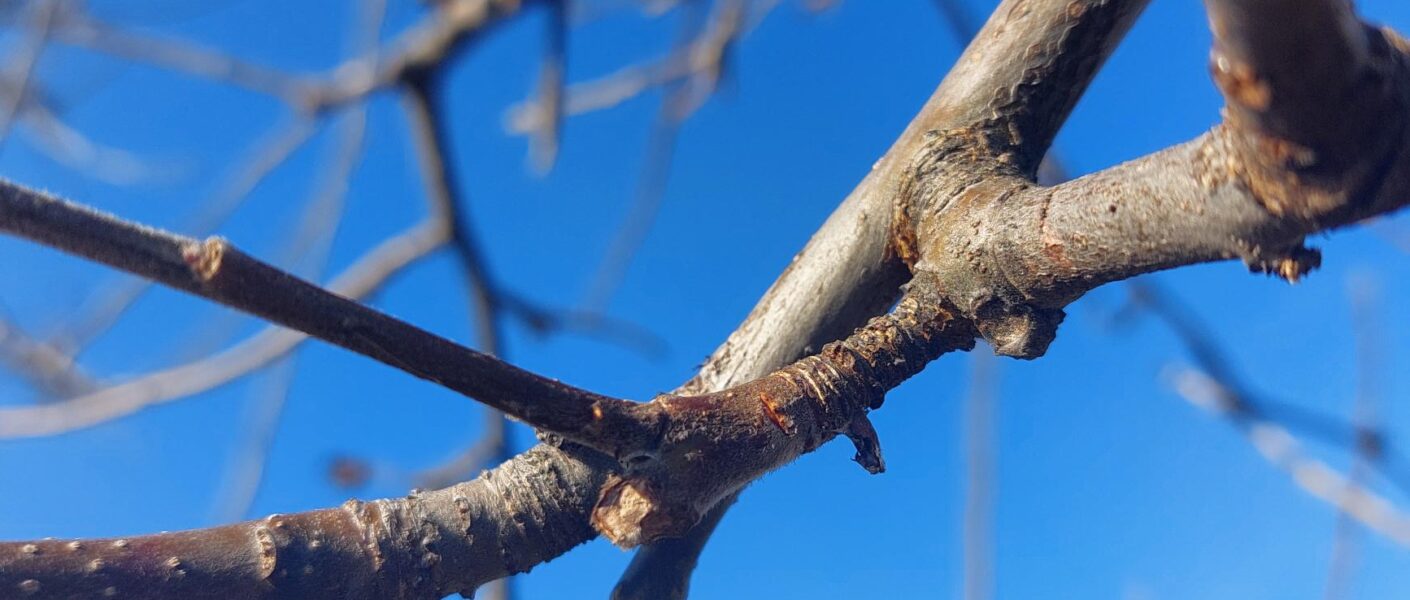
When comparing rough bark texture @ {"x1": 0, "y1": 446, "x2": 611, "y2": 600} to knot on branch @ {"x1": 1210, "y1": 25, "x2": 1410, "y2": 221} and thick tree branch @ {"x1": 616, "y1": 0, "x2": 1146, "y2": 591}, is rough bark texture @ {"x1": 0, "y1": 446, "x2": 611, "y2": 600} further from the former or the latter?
knot on branch @ {"x1": 1210, "y1": 25, "x2": 1410, "y2": 221}

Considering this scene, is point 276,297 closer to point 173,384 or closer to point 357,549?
point 357,549

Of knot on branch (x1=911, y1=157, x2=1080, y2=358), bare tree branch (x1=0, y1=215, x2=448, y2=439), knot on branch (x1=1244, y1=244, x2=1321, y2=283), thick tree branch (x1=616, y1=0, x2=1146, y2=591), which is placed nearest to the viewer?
knot on branch (x1=1244, y1=244, x2=1321, y2=283)

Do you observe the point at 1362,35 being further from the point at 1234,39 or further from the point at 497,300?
the point at 497,300

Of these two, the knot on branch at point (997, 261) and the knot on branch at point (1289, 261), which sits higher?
the knot on branch at point (997, 261)

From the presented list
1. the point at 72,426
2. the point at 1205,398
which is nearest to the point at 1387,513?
the point at 1205,398

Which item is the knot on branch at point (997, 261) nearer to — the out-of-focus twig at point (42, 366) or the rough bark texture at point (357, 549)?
the rough bark texture at point (357, 549)

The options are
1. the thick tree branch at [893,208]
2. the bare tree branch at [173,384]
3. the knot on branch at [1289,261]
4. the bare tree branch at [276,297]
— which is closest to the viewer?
the bare tree branch at [276,297]

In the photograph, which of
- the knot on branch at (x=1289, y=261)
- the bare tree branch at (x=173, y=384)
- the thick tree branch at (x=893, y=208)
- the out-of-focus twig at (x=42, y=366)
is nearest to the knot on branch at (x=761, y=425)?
the thick tree branch at (x=893, y=208)

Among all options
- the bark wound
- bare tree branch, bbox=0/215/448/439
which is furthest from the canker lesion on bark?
bare tree branch, bbox=0/215/448/439

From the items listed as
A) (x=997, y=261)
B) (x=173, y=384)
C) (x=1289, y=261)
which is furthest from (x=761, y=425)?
(x=173, y=384)
